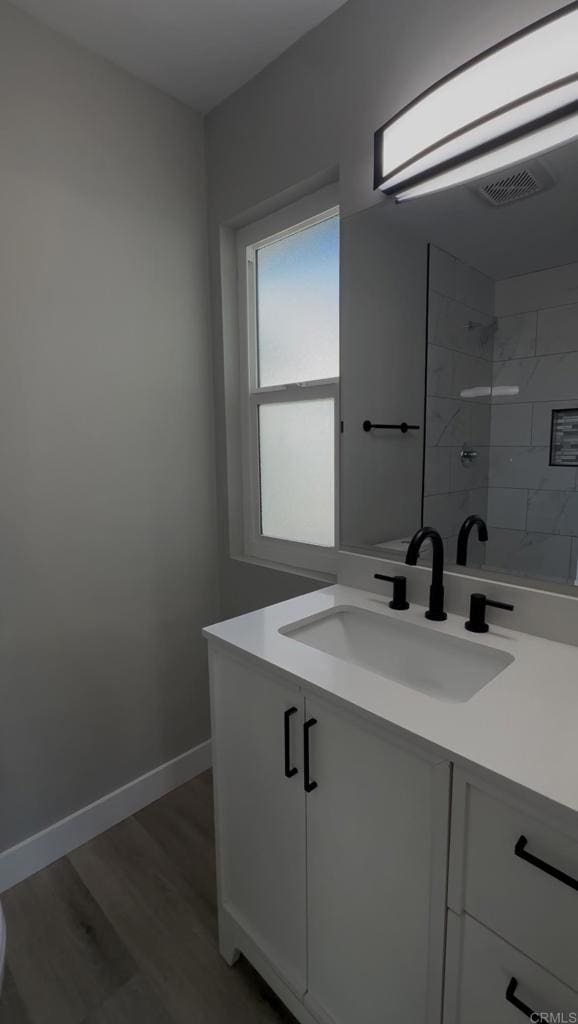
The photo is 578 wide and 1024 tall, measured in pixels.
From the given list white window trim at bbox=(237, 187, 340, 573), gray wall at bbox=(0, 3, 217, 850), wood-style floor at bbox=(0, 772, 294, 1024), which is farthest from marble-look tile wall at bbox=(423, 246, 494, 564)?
wood-style floor at bbox=(0, 772, 294, 1024)

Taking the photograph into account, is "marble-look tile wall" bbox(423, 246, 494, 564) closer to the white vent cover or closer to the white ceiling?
the white vent cover

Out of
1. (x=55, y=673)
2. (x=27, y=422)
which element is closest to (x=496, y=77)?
(x=27, y=422)

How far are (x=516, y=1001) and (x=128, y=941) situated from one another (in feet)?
3.70

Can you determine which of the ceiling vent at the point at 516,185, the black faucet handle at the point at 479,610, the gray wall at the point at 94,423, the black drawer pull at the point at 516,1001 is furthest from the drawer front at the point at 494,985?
the ceiling vent at the point at 516,185

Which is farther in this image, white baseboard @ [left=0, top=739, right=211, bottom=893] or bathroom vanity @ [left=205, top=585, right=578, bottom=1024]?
white baseboard @ [left=0, top=739, right=211, bottom=893]

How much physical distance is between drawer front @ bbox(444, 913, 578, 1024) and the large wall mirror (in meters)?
0.68

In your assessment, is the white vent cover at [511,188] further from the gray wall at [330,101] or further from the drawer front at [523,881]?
the drawer front at [523,881]

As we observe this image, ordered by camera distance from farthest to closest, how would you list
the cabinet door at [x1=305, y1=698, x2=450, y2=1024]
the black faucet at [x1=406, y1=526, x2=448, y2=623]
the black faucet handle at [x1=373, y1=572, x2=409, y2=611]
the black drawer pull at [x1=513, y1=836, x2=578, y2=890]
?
the black faucet handle at [x1=373, y1=572, x2=409, y2=611], the black faucet at [x1=406, y1=526, x2=448, y2=623], the cabinet door at [x1=305, y1=698, x2=450, y2=1024], the black drawer pull at [x1=513, y1=836, x2=578, y2=890]

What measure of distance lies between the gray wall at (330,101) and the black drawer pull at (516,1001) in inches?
43.9

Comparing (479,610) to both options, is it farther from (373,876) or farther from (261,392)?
(261,392)

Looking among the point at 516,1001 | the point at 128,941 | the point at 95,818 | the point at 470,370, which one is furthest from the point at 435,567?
the point at 95,818

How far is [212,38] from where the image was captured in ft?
4.60

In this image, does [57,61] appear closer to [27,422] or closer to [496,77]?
[27,422]

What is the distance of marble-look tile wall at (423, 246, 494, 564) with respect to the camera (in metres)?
1.16
